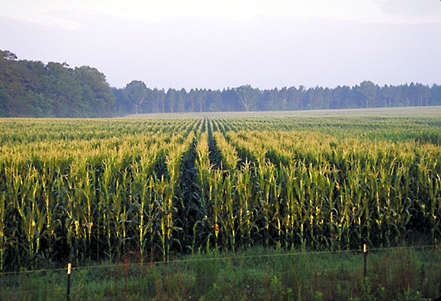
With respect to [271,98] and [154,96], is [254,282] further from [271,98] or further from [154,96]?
[271,98]

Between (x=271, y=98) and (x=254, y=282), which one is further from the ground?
(x=271, y=98)

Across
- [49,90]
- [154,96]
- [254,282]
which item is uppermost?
[154,96]

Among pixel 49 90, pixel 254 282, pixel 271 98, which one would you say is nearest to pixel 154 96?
pixel 271 98

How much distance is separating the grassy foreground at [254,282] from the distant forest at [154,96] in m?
102

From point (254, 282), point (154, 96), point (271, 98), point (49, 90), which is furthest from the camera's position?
point (271, 98)

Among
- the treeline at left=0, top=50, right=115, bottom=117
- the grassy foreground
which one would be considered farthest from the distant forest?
the grassy foreground

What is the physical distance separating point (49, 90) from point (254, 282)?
117 m

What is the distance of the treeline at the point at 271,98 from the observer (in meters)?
174

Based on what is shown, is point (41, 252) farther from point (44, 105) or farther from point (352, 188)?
point (44, 105)

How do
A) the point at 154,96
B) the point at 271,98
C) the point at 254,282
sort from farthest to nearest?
the point at 271,98, the point at 154,96, the point at 254,282

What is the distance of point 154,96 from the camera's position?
182 meters

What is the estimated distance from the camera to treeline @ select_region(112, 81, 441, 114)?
571ft

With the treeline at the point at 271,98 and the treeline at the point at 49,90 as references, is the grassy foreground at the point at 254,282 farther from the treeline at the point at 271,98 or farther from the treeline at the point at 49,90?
the treeline at the point at 271,98

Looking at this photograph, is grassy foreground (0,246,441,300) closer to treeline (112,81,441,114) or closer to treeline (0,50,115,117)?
treeline (0,50,115,117)
